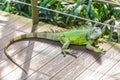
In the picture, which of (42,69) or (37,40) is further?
(37,40)

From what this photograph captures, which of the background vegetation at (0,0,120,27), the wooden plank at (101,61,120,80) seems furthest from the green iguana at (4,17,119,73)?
the background vegetation at (0,0,120,27)

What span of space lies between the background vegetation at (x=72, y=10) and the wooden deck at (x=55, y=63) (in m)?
1.14

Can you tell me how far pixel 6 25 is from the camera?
4.97 meters

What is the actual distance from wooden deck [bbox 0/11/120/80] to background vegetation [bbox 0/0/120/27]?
1141mm

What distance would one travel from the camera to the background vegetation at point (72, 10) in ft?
17.5

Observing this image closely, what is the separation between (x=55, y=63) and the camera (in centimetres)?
396

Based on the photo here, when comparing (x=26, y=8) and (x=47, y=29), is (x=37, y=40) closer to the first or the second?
(x=47, y=29)

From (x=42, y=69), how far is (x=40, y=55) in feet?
1.01

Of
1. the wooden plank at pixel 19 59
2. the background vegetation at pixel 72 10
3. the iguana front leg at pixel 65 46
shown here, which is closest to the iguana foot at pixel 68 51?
A: the iguana front leg at pixel 65 46

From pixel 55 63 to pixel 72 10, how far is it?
1.59m

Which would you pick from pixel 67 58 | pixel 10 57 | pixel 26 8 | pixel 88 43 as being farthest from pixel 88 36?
pixel 26 8

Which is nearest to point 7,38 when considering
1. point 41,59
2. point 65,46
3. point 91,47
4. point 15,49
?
point 15,49

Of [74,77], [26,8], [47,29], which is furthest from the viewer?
[26,8]

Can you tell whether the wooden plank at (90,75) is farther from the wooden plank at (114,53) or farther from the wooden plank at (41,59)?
the wooden plank at (41,59)
